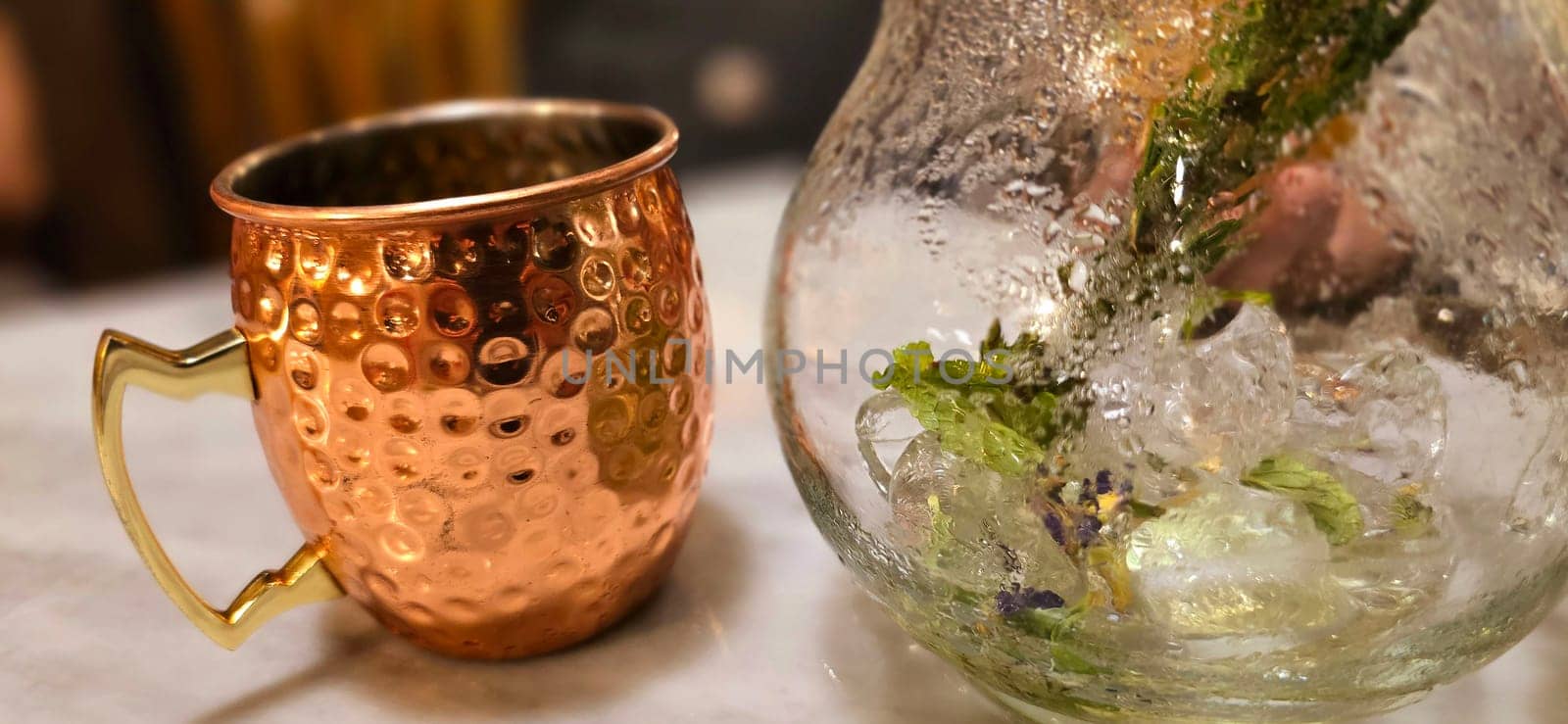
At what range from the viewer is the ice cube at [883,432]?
0.36m

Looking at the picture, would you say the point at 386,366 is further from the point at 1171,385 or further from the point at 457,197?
the point at 1171,385

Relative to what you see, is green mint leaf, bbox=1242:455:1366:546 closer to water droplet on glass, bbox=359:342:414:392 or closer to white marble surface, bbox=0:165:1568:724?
white marble surface, bbox=0:165:1568:724

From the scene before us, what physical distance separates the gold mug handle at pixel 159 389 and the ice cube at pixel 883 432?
19 centimetres

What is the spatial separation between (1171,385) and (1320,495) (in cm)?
6

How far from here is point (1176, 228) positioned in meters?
0.34

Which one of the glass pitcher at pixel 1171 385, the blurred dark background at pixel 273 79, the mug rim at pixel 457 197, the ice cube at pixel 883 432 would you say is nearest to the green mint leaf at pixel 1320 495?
the glass pitcher at pixel 1171 385

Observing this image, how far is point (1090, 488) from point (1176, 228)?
3.4 inches

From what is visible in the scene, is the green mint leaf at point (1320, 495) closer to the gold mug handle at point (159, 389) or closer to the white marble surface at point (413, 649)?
A: the white marble surface at point (413, 649)

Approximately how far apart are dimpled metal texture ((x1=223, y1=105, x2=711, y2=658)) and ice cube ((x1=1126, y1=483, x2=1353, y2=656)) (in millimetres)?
168

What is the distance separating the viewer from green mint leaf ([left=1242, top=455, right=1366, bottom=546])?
33cm

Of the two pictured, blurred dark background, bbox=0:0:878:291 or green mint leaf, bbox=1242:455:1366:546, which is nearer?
green mint leaf, bbox=1242:455:1366:546

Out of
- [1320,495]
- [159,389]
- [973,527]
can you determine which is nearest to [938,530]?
[973,527]

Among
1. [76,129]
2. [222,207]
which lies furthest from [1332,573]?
[76,129]

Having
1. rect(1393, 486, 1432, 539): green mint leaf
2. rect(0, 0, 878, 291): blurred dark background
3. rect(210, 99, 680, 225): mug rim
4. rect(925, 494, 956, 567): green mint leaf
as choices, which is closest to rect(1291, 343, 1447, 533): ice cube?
rect(1393, 486, 1432, 539): green mint leaf
